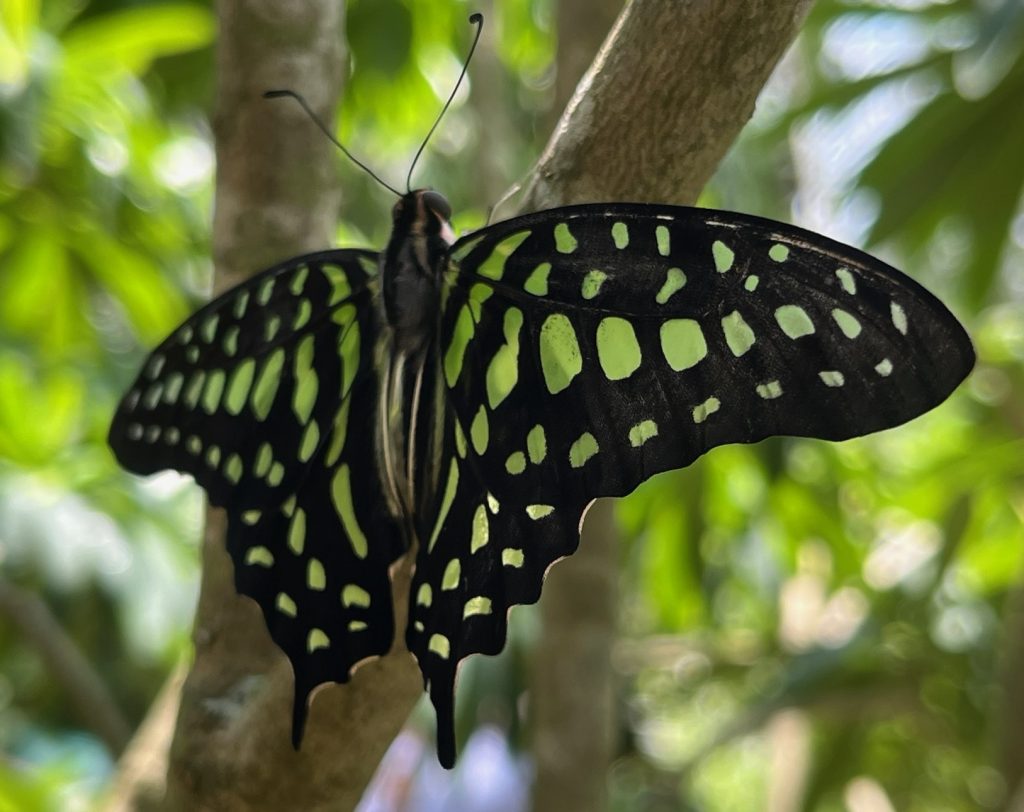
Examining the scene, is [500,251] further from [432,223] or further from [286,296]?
[286,296]

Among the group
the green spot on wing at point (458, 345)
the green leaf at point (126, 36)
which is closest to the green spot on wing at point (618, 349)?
the green spot on wing at point (458, 345)

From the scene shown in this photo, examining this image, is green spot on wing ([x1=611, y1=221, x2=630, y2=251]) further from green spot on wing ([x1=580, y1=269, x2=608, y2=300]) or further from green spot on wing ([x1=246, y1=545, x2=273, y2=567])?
green spot on wing ([x1=246, y1=545, x2=273, y2=567])

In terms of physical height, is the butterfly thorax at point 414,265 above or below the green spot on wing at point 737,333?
above

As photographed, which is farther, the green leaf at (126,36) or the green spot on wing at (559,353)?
the green leaf at (126,36)

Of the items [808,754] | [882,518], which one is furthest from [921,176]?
[808,754]

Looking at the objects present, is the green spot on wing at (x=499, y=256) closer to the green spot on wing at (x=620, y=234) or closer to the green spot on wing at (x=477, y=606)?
the green spot on wing at (x=620, y=234)

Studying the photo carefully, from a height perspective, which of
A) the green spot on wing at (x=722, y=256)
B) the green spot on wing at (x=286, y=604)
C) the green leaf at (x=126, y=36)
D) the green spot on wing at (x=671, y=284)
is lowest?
the green spot on wing at (x=286, y=604)

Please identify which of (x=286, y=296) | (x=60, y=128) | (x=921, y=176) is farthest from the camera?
(x=921, y=176)

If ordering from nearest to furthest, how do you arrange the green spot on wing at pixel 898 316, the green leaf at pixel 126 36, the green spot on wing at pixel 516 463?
1. the green spot on wing at pixel 898 316
2. the green spot on wing at pixel 516 463
3. the green leaf at pixel 126 36
